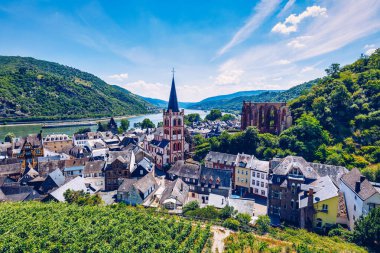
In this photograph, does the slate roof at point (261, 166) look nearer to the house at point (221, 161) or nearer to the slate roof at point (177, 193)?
the house at point (221, 161)

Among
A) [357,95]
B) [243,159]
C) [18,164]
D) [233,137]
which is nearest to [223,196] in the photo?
[243,159]

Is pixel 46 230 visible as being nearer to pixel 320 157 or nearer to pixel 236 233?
pixel 236 233

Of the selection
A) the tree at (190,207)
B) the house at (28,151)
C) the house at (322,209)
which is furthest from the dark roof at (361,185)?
the house at (28,151)

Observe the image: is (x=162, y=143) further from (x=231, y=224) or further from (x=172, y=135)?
(x=231, y=224)

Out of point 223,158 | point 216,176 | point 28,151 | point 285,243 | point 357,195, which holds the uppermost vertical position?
point 28,151

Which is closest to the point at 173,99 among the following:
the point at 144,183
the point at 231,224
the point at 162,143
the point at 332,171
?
the point at 162,143

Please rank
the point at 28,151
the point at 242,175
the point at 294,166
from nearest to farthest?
the point at 294,166 < the point at 242,175 < the point at 28,151

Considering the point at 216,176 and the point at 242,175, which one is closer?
the point at 216,176

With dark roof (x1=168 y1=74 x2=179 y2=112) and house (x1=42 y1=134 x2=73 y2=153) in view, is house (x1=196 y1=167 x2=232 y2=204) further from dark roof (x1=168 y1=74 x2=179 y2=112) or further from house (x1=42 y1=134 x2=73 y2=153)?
house (x1=42 y1=134 x2=73 y2=153)
